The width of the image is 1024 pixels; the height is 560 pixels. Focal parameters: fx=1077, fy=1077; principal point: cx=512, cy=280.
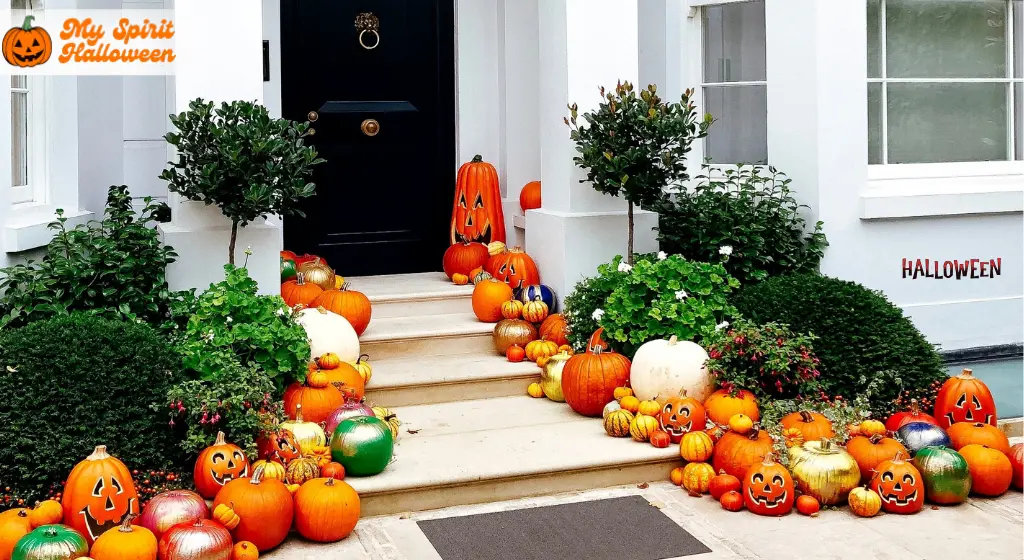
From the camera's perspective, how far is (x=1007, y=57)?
22.0ft

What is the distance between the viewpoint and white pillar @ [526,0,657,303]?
243 inches

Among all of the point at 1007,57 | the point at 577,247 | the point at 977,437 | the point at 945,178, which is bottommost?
the point at 977,437

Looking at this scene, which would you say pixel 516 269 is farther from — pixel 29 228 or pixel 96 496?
pixel 96 496

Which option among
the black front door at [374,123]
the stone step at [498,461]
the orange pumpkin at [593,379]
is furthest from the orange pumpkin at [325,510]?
the black front door at [374,123]

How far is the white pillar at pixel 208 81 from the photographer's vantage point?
5285 millimetres

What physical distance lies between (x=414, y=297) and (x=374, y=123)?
1.31 m

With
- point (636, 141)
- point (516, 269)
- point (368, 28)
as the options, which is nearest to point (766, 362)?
point (636, 141)

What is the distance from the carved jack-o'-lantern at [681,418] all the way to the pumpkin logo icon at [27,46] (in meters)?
3.60

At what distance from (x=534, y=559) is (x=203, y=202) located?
2.53 m

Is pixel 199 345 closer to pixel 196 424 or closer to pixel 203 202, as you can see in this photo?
pixel 196 424

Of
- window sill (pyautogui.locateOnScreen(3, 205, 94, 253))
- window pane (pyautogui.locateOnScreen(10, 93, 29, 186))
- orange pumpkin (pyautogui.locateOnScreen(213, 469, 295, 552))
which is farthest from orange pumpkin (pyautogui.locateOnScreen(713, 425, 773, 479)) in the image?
window pane (pyautogui.locateOnScreen(10, 93, 29, 186))

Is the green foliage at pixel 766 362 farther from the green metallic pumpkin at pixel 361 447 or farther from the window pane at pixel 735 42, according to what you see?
the window pane at pixel 735 42

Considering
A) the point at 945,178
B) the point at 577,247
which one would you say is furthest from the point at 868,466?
the point at 945,178

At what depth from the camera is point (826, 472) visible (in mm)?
4492
